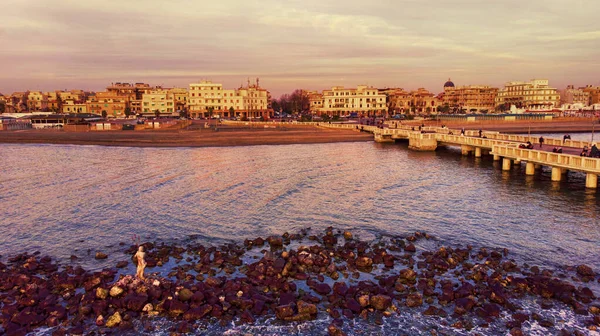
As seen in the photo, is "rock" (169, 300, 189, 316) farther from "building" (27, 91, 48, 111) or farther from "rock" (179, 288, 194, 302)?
"building" (27, 91, 48, 111)

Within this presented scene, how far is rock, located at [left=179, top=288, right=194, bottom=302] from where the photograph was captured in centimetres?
1708

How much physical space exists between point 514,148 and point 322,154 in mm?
24740

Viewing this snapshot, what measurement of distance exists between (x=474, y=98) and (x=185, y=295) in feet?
622

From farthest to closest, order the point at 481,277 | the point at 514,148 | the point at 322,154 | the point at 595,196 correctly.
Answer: the point at 322,154 < the point at 514,148 < the point at 595,196 < the point at 481,277

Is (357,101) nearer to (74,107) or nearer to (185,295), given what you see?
(74,107)

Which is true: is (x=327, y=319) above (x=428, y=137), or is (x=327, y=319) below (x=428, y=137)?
below

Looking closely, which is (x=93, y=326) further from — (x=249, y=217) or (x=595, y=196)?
(x=595, y=196)

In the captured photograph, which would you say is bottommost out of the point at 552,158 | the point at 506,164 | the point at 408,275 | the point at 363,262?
the point at 408,275

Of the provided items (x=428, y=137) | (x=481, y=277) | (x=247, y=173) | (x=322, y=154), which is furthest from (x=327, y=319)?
(x=428, y=137)

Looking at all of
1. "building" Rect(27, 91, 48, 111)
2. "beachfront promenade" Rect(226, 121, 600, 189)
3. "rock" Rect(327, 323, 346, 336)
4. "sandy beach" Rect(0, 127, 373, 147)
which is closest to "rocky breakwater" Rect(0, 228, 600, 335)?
"rock" Rect(327, 323, 346, 336)

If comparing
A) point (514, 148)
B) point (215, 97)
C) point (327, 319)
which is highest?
point (215, 97)

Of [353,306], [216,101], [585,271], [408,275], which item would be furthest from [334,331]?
[216,101]

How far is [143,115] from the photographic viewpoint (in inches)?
5984

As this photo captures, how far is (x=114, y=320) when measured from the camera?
15.7 metres
